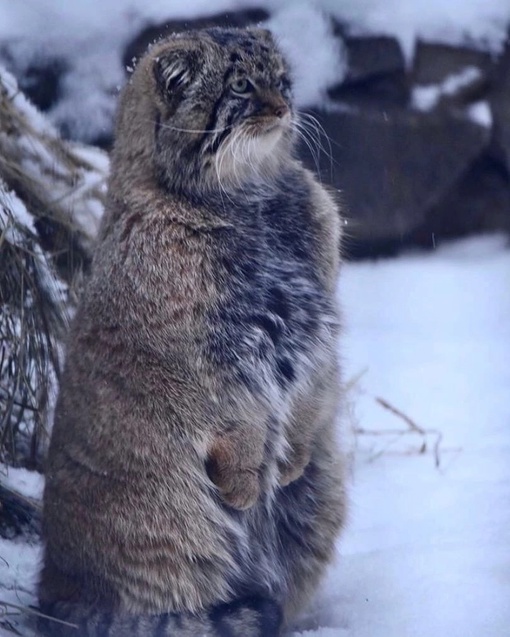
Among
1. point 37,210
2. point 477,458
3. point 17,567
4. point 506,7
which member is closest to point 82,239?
point 37,210

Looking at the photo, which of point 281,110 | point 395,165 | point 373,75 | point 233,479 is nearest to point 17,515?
point 233,479

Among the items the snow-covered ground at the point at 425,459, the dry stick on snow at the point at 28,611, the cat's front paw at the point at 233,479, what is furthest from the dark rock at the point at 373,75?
the dry stick on snow at the point at 28,611

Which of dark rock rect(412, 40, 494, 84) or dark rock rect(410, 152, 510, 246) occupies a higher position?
dark rock rect(412, 40, 494, 84)

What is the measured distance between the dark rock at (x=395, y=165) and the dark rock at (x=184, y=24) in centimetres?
49

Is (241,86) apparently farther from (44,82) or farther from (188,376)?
(44,82)

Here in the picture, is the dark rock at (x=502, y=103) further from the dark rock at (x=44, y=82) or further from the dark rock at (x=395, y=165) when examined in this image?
the dark rock at (x=44, y=82)

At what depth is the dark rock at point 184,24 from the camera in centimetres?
413

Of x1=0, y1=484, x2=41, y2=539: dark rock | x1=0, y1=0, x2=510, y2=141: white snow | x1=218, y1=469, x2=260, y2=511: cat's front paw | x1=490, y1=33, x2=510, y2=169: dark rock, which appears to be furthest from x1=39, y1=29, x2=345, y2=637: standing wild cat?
x1=490, y1=33, x2=510, y2=169: dark rock

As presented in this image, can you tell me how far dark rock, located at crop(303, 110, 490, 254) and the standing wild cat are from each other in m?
1.85

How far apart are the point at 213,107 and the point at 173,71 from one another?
13 centimetres

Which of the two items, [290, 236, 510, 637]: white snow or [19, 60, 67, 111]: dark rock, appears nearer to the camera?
[290, 236, 510, 637]: white snow

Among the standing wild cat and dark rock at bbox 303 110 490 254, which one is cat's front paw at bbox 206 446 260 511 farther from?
dark rock at bbox 303 110 490 254

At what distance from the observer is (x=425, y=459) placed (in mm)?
3623

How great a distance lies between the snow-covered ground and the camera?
2.73m
